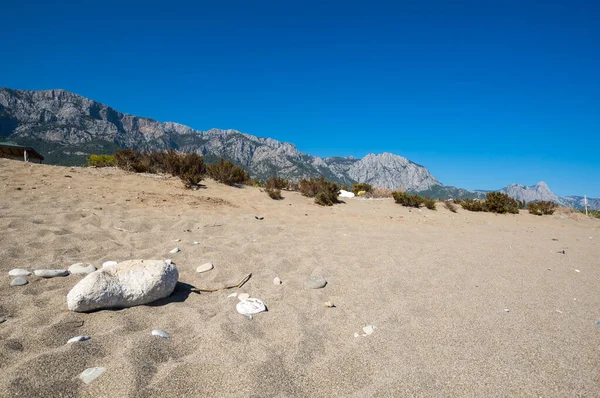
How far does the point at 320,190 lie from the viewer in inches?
509

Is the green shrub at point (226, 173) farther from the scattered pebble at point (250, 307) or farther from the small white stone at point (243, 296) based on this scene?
the scattered pebble at point (250, 307)

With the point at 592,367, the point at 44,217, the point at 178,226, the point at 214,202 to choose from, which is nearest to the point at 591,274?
the point at 592,367

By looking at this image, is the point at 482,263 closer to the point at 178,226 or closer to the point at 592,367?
the point at 592,367

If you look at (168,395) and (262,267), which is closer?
(168,395)

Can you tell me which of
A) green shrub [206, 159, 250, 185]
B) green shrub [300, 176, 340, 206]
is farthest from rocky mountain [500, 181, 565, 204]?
green shrub [206, 159, 250, 185]

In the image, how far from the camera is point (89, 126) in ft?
499

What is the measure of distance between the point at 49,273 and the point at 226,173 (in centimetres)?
920

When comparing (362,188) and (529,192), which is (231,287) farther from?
(529,192)

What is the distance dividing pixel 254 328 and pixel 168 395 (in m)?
1.00

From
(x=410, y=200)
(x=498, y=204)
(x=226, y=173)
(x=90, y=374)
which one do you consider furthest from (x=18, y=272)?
(x=498, y=204)

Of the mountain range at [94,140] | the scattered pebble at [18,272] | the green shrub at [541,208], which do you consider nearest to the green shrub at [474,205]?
the green shrub at [541,208]

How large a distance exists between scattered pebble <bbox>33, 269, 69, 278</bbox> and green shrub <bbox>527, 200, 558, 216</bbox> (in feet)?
59.3

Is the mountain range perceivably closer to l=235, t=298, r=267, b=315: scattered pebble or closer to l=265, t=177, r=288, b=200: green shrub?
l=265, t=177, r=288, b=200: green shrub

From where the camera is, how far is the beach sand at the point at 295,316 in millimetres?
1938
